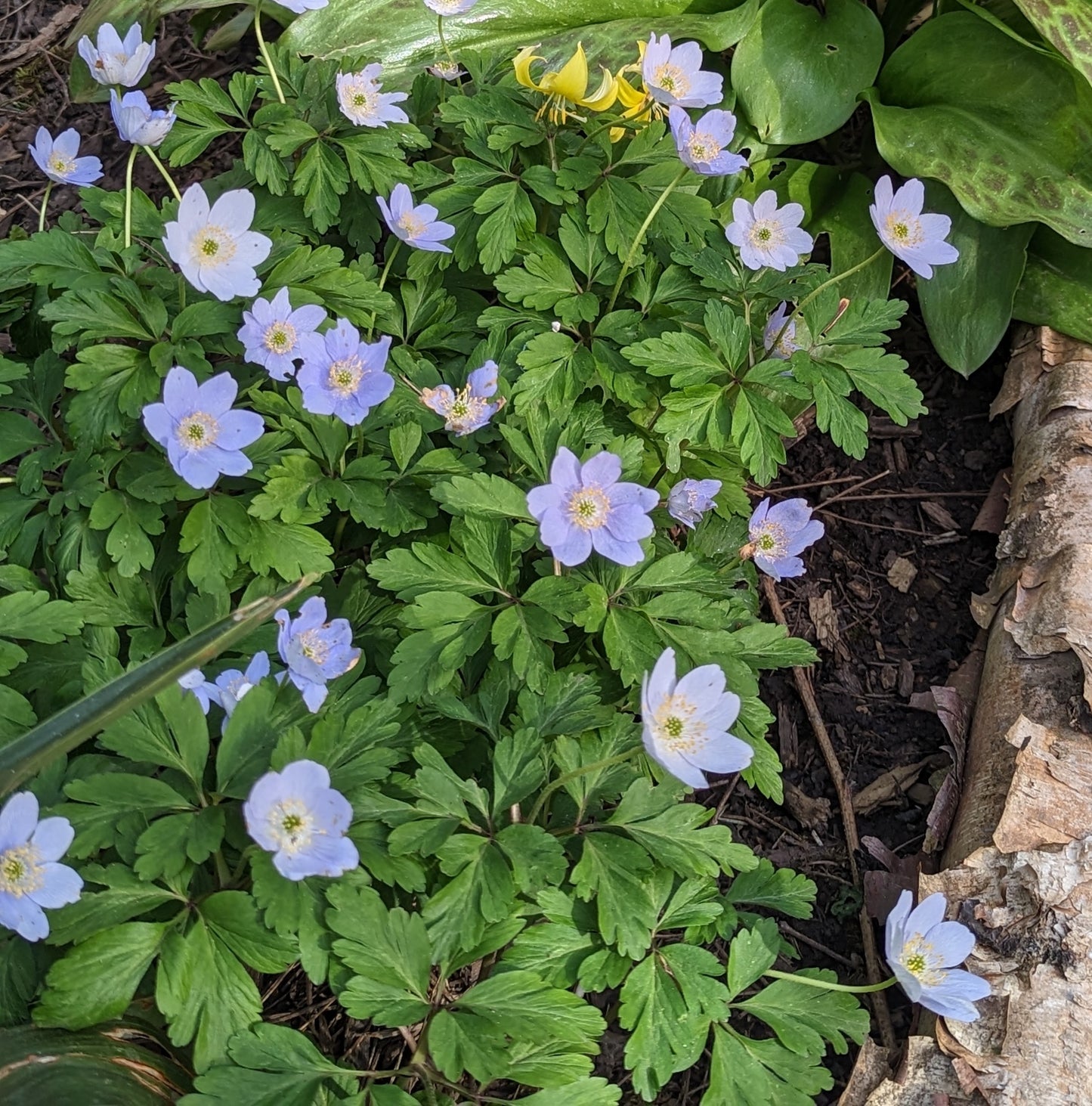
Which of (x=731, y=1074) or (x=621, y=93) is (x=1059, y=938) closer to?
(x=731, y=1074)

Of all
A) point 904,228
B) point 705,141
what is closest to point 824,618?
point 904,228

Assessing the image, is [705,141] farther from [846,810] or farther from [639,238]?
[846,810]

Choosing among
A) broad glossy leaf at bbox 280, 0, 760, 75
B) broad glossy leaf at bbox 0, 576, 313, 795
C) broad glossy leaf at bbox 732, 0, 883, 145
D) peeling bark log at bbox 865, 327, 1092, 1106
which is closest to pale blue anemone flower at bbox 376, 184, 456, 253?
broad glossy leaf at bbox 280, 0, 760, 75

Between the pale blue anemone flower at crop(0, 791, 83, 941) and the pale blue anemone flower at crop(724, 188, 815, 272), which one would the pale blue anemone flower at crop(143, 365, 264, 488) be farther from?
the pale blue anemone flower at crop(724, 188, 815, 272)

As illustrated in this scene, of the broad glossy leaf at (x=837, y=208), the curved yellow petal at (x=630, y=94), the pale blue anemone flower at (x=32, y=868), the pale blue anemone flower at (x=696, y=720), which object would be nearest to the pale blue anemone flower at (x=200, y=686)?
the pale blue anemone flower at (x=32, y=868)

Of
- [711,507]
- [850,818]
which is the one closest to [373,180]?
[711,507]

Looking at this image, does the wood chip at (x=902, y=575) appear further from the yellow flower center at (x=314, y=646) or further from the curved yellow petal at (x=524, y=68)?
the yellow flower center at (x=314, y=646)
